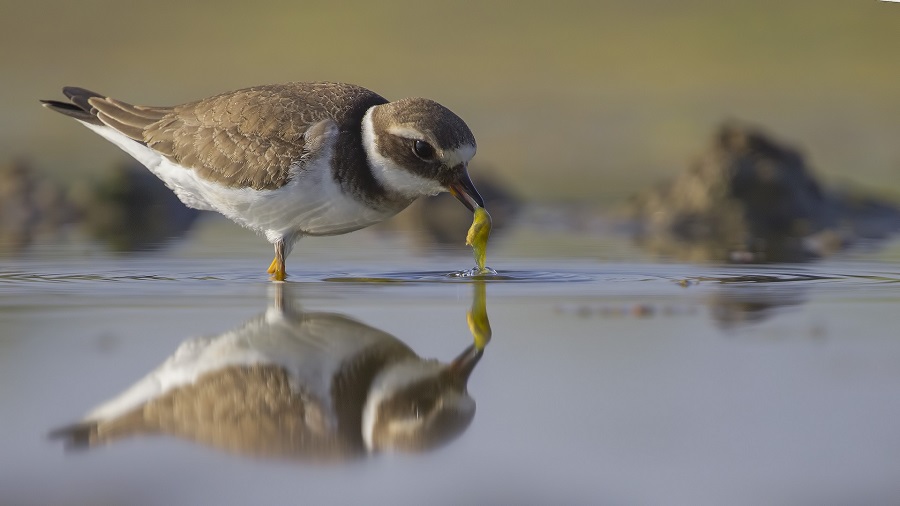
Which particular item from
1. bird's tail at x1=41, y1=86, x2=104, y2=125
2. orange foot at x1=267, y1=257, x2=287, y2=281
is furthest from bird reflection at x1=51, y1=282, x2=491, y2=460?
bird's tail at x1=41, y1=86, x2=104, y2=125

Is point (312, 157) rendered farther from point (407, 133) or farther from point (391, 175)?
point (407, 133)

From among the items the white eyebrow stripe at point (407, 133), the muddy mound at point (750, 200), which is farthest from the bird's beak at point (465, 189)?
the muddy mound at point (750, 200)

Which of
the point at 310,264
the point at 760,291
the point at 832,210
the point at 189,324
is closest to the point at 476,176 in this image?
the point at 832,210

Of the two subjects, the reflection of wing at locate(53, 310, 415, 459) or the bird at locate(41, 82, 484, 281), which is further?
the bird at locate(41, 82, 484, 281)

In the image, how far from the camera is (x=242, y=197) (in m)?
8.45

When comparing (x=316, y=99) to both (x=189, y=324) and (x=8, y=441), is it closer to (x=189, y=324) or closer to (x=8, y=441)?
(x=189, y=324)

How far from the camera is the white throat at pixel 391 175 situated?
8.02 meters

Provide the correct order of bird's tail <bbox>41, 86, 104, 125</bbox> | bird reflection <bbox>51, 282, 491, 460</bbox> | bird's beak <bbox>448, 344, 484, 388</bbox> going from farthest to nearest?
bird's tail <bbox>41, 86, 104, 125</bbox> < bird's beak <bbox>448, 344, 484, 388</bbox> < bird reflection <bbox>51, 282, 491, 460</bbox>

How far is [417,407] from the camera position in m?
4.43

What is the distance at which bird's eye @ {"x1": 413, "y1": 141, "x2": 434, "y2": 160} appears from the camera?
7906 mm

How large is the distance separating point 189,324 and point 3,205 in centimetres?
943

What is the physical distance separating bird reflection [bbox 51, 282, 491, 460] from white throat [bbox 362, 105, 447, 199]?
7.91ft

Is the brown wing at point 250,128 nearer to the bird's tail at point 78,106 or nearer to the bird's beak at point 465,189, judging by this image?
the bird's tail at point 78,106

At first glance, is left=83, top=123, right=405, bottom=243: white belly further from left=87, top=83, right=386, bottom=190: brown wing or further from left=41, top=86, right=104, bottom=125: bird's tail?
left=41, top=86, right=104, bottom=125: bird's tail
